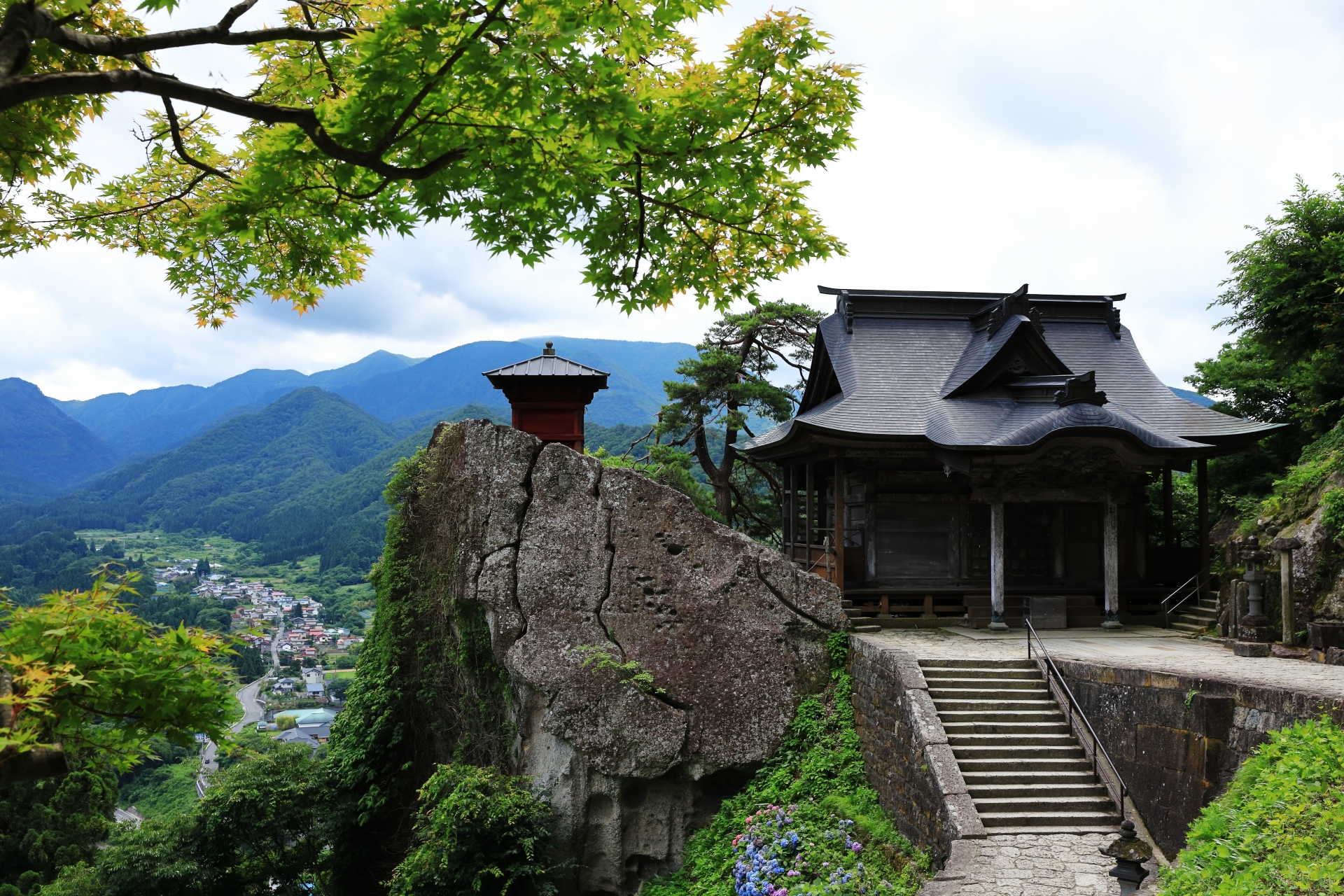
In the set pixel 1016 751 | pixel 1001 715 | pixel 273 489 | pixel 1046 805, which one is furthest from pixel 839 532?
pixel 273 489

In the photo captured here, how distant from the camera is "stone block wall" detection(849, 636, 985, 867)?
9.14 m

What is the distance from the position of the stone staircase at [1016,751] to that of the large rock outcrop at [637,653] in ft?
8.06

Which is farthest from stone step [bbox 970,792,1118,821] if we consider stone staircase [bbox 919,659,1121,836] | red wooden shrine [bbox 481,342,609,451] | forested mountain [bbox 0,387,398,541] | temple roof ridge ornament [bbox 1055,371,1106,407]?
forested mountain [bbox 0,387,398,541]

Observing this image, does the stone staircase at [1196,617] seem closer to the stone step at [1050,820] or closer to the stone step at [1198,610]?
the stone step at [1198,610]

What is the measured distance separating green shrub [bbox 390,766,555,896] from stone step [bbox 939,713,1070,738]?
650 centimetres

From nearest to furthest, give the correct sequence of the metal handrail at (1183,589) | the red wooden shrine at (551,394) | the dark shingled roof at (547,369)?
the metal handrail at (1183,589), the dark shingled roof at (547,369), the red wooden shrine at (551,394)

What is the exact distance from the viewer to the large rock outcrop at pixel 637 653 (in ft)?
41.5

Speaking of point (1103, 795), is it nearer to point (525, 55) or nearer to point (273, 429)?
point (525, 55)

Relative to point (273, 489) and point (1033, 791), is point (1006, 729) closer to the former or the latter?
point (1033, 791)

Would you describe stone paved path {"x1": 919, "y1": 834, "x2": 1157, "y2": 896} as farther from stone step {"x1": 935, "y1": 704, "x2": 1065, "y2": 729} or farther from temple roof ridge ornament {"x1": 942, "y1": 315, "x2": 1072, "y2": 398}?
temple roof ridge ornament {"x1": 942, "y1": 315, "x2": 1072, "y2": 398}

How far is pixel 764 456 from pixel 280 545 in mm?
78582

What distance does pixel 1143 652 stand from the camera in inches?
480

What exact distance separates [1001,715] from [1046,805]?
141 centimetres

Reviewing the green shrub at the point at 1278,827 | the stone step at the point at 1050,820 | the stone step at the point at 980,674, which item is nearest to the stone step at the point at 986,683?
the stone step at the point at 980,674
